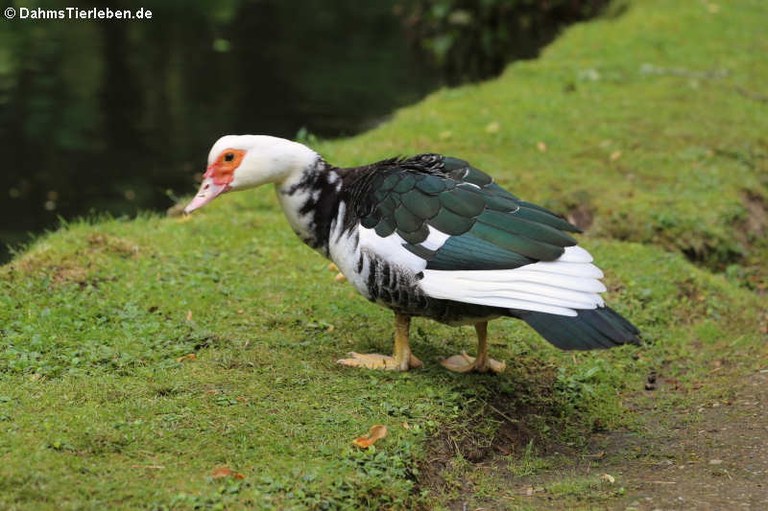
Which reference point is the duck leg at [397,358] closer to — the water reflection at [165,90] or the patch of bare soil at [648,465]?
the patch of bare soil at [648,465]

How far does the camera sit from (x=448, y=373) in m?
5.12

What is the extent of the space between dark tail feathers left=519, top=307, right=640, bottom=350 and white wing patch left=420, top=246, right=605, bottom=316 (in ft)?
0.11

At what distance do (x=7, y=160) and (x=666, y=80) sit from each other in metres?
7.07

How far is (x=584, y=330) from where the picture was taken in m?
4.34

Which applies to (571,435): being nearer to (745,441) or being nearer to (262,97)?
(745,441)

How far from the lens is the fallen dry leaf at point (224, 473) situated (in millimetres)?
3941

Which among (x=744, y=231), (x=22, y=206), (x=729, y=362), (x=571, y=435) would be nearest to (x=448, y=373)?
(x=571, y=435)

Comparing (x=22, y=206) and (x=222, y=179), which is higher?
(x=222, y=179)

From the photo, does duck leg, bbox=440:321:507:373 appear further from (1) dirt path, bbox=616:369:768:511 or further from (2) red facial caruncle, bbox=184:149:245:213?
(2) red facial caruncle, bbox=184:149:245:213

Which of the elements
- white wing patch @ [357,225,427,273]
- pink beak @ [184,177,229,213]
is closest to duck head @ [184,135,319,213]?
pink beak @ [184,177,229,213]

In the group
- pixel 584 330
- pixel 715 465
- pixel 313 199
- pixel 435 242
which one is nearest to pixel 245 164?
Answer: pixel 313 199

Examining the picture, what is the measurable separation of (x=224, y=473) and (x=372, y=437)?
68cm

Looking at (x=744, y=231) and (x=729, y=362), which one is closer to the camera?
(x=729, y=362)

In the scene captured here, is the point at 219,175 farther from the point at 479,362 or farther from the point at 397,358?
the point at 479,362
